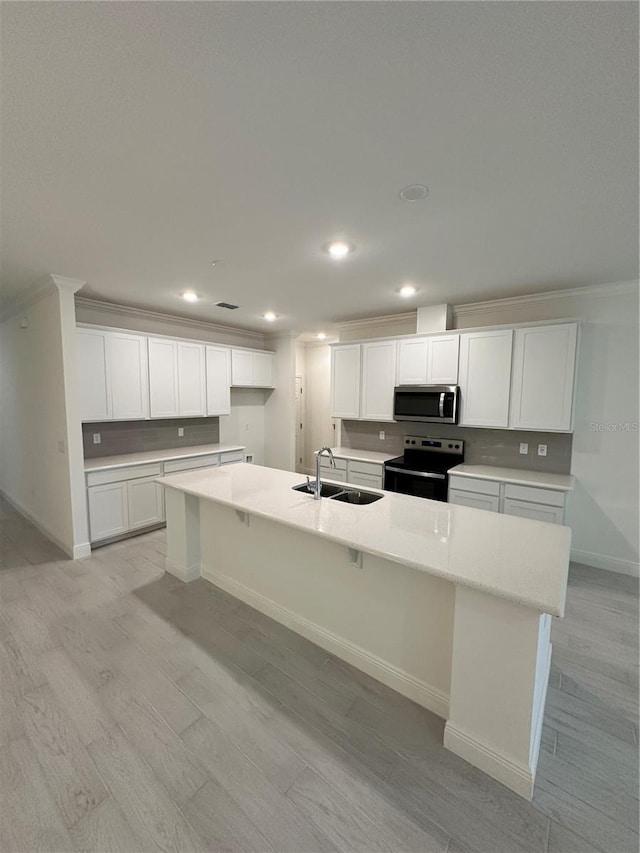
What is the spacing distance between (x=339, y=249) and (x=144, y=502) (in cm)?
343

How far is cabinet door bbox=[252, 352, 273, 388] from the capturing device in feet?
18.7

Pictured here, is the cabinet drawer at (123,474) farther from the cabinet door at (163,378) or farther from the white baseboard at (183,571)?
the white baseboard at (183,571)

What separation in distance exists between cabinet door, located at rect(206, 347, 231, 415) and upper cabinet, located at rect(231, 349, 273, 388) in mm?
116

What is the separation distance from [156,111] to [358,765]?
2825mm

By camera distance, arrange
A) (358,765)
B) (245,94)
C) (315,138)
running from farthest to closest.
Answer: (358,765) < (315,138) < (245,94)

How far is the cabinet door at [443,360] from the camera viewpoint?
13.0ft

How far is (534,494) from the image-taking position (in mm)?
3371

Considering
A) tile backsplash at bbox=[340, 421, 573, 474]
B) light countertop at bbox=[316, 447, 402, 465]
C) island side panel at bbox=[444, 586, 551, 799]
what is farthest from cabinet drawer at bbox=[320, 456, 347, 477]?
island side panel at bbox=[444, 586, 551, 799]

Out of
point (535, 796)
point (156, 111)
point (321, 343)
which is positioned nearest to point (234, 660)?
point (535, 796)

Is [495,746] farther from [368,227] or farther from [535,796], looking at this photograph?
[368,227]

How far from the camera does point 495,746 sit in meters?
1.55

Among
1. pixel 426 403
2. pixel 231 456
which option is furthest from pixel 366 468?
pixel 231 456

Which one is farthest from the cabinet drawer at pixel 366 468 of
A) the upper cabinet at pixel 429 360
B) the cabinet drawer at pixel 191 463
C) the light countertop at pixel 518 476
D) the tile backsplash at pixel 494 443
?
the cabinet drawer at pixel 191 463

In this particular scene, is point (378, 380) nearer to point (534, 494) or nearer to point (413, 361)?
point (413, 361)
